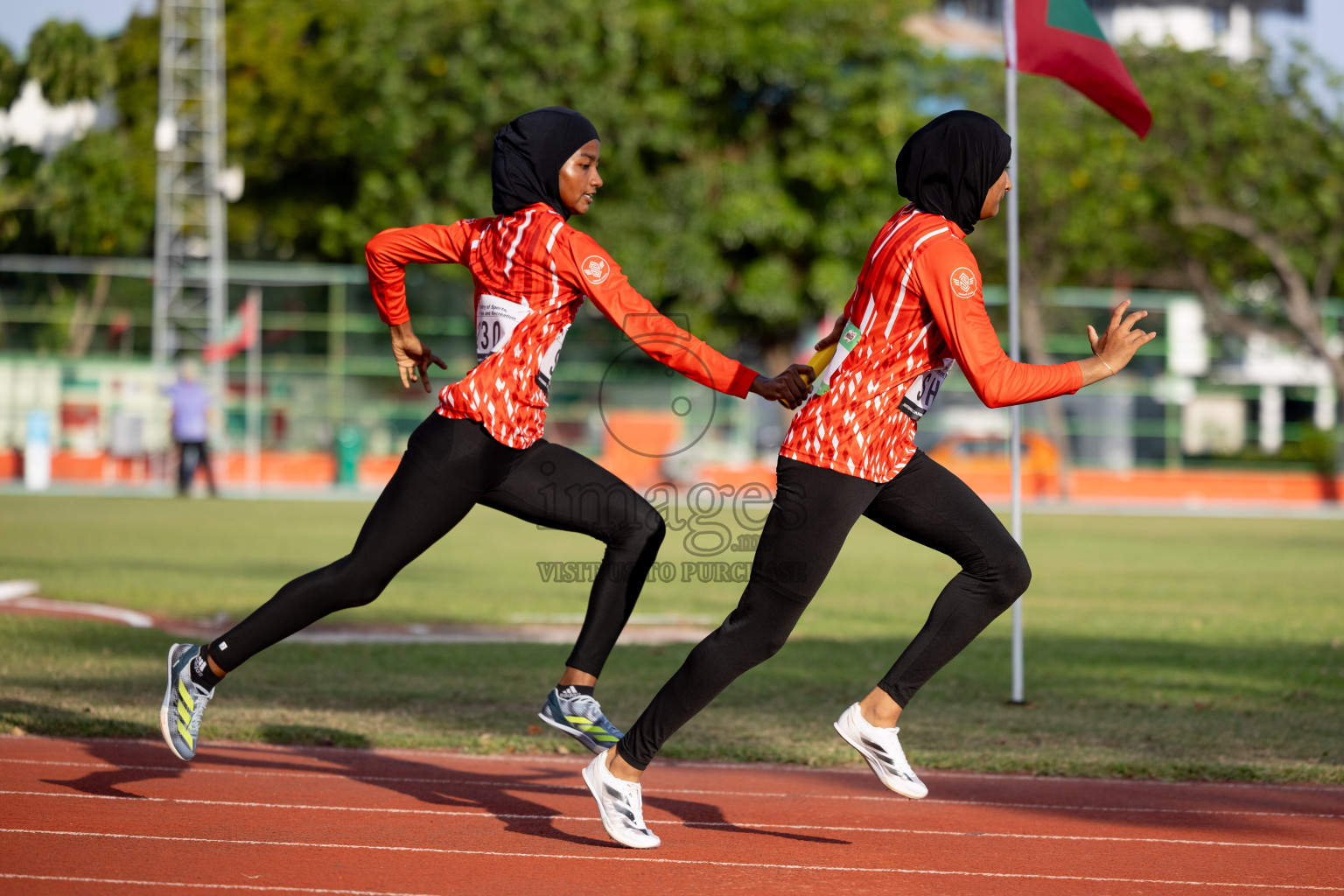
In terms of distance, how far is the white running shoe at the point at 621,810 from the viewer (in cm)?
464

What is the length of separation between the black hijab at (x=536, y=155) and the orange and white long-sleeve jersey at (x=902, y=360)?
108 cm

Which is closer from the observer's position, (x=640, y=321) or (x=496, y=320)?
(x=640, y=321)

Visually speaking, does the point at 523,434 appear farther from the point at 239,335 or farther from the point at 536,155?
the point at 239,335

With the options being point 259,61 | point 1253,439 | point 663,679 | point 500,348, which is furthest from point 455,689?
point 1253,439

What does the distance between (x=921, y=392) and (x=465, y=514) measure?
1.50m

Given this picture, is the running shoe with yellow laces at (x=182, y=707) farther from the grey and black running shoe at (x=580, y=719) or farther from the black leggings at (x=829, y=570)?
the black leggings at (x=829, y=570)

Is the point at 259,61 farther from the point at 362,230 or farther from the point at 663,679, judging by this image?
the point at 663,679

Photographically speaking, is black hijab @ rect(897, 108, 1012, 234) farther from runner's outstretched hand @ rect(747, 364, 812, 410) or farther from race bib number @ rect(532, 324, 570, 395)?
race bib number @ rect(532, 324, 570, 395)

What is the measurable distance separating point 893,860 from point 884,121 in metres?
32.4

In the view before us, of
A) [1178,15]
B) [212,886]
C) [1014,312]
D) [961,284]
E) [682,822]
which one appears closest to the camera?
[212,886]

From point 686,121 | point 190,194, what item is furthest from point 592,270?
point 190,194

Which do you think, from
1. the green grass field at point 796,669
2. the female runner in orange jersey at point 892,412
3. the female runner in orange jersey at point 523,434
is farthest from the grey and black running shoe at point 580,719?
the green grass field at point 796,669

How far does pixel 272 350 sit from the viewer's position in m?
39.5

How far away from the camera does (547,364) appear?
4.90m
